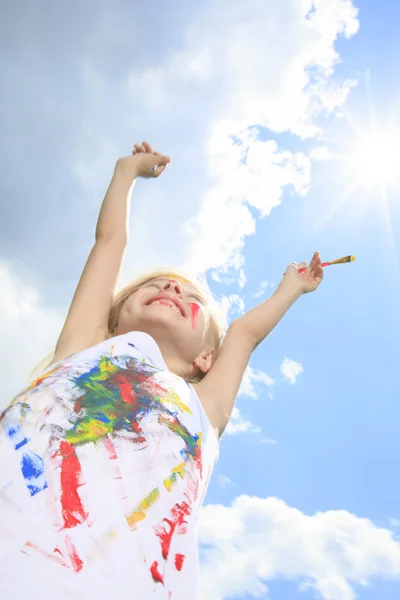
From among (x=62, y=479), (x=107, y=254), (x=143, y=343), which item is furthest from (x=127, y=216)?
(x=62, y=479)

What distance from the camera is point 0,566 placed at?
1.36 metres

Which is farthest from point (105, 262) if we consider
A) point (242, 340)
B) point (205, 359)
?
point (242, 340)

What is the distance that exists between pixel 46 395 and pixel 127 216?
1.85 m

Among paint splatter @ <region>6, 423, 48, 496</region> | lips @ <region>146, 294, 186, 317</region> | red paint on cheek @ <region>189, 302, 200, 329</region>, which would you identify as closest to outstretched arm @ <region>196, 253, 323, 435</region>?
red paint on cheek @ <region>189, 302, 200, 329</region>

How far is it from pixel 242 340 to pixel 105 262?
1077 mm

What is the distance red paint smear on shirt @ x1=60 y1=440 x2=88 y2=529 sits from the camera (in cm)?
158

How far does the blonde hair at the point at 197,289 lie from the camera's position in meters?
3.36

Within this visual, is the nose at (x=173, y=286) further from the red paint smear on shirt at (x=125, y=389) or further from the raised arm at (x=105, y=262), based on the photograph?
the red paint smear on shirt at (x=125, y=389)

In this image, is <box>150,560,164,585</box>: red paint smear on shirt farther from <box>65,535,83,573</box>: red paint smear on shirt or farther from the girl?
<box>65,535,83,573</box>: red paint smear on shirt

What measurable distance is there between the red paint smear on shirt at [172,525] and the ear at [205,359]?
1.42 metres

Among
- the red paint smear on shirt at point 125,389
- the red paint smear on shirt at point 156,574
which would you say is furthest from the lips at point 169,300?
the red paint smear on shirt at point 156,574

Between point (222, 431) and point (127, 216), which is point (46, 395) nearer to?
point (222, 431)

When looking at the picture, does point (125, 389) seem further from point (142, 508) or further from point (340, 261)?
point (340, 261)

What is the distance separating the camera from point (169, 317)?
3.02 meters
